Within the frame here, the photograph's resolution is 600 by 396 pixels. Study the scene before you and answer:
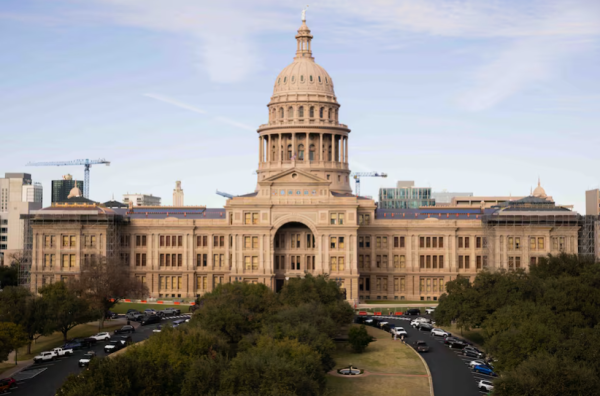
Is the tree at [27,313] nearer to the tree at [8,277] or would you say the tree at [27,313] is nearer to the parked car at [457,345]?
the parked car at [457,345]

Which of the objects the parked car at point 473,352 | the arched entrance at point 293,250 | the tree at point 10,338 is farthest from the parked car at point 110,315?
the parked car at point 473,352

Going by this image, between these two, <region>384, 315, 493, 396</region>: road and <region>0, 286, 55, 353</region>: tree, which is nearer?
<region>384, 315, 493, 396</region>: road

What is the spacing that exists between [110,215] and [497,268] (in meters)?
74.5

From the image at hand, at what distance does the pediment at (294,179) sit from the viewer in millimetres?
156000

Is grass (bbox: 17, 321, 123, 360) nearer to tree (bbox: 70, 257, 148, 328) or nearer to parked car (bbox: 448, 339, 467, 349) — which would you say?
tree (bbox: 70, 257, 148, 328)

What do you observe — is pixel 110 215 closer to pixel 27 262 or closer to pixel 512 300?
pixel 27 262

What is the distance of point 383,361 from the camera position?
9919cm

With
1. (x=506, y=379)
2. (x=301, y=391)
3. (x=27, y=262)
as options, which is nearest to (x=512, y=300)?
(x=506, y=379)

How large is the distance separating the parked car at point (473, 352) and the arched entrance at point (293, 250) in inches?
2260

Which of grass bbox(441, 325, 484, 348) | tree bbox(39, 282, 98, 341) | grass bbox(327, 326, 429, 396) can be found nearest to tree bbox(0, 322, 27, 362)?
tree bbox(39, 282, 98, 341)

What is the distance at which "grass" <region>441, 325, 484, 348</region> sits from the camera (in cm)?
11324

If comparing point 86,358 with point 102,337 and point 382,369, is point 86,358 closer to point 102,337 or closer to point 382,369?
point 102,337

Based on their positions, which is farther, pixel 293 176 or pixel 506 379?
pixel 293 176

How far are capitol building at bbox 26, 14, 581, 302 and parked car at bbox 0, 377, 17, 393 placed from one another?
7262cm
